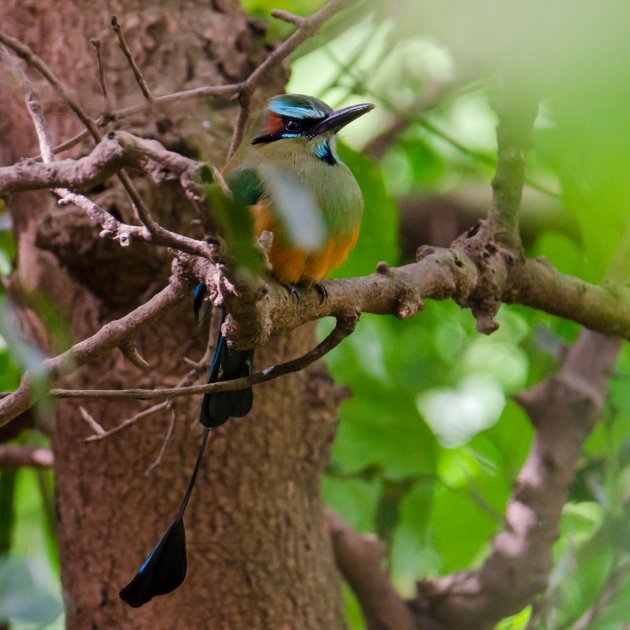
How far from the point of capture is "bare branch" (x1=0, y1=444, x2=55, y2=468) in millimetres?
2225

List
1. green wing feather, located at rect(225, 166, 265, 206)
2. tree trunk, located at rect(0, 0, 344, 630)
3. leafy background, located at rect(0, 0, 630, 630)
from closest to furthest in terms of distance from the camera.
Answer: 1. green wing feather, located at rect(225, 166, 265, 206)
2. tree trunk, located at rect(0, 0, 344, 630)
3. leafy background, located at rect(0, 0, 630, 630)

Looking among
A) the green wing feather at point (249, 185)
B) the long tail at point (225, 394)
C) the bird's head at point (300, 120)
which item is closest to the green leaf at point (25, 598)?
the long tail at point (225, 394)

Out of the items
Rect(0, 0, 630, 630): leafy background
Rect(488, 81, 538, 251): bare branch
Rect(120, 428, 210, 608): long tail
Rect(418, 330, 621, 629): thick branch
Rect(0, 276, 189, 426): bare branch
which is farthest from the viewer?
Rect(418, 330, 621, 629): thick branch

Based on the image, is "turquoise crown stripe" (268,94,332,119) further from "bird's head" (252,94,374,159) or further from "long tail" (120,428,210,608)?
"long tail" (120,428,210,608)

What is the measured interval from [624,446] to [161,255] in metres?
1.29

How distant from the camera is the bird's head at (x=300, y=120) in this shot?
1905 millimetres

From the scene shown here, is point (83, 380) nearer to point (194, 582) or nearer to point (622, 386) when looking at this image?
point (194, 582)

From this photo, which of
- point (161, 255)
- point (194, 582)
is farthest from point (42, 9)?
point (194, 582)

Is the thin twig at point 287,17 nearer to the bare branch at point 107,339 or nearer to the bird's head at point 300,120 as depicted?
the bird's head at point 300,120

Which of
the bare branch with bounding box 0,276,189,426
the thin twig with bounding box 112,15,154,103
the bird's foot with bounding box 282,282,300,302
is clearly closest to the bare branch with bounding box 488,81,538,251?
the bird's foot with bounding box 282,282,300,302

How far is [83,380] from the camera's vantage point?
193 centimetres

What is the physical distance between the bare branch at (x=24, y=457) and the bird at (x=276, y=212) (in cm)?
70

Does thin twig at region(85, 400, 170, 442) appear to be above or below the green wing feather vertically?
below

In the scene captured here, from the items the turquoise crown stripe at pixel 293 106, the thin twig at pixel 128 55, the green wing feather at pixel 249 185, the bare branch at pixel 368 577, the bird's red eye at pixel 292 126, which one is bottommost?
the bare branch at pixel 368 577
